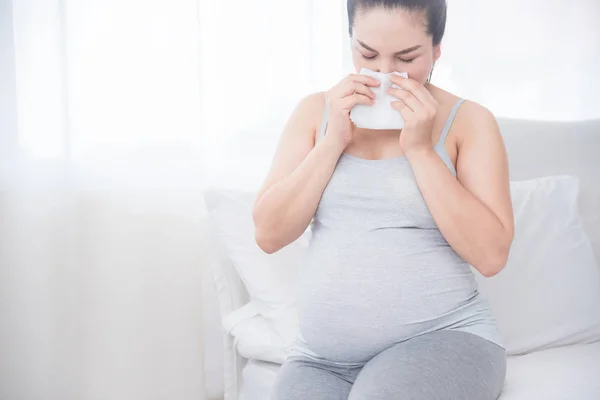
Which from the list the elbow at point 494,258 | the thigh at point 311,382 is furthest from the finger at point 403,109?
the thigh at point 311,382

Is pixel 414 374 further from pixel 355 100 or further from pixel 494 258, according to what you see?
pixel 355 100

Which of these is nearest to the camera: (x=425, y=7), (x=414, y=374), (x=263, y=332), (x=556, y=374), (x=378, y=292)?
(x=414, y=374)

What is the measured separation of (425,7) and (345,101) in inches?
8.4

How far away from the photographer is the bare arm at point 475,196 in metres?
1.03

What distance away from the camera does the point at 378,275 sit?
1.02 meters

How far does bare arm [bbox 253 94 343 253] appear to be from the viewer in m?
1.09

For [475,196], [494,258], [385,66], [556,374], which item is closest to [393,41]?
[385,66]

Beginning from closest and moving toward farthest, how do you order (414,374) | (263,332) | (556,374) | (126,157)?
(414,374) < (556,374) < (263,332) < (126,157)

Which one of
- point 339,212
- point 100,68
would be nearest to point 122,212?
point 100,68

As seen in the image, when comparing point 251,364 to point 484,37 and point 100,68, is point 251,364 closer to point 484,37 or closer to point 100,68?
point 100,68

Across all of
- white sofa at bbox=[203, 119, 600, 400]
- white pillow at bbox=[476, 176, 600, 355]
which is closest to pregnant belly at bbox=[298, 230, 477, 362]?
white sofa at bbox=[203, 119, 600, 400]

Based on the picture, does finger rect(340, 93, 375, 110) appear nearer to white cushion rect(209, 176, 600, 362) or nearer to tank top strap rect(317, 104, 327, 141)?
tank top strap rect(317, 104, 327, 141)

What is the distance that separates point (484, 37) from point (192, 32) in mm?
773

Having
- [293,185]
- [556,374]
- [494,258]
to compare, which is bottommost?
[556,374]
